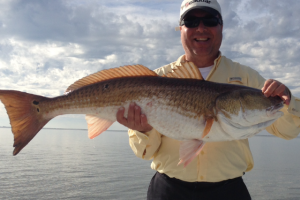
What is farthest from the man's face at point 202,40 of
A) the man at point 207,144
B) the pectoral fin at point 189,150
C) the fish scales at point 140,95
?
the pectoral fin at point 189,150

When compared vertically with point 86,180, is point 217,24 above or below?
above

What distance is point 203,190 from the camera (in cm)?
346

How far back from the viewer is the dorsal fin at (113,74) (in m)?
3.57

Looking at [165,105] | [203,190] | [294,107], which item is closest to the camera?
[294,107]

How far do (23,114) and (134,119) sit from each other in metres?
1.77

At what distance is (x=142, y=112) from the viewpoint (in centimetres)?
336

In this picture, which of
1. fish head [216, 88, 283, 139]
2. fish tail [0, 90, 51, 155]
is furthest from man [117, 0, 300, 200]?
fish tail [0, 90, 51, 155]

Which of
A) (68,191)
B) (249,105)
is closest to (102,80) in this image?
(249,105)

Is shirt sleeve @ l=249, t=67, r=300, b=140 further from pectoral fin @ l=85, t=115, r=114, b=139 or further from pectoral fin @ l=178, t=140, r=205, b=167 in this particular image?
pectoral fin @ l=85, t=115, r=114, b=139

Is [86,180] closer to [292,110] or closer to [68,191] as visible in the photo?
[68,191]

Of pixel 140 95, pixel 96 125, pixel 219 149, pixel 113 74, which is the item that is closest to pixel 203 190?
pixel 219 149

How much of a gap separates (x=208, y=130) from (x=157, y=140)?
3.16 feet

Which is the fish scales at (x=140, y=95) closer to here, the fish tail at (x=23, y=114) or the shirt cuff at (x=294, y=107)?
the fish tail at (x=23, y=114)

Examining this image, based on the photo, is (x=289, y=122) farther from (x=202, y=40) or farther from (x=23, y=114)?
(x=23, y=114)
